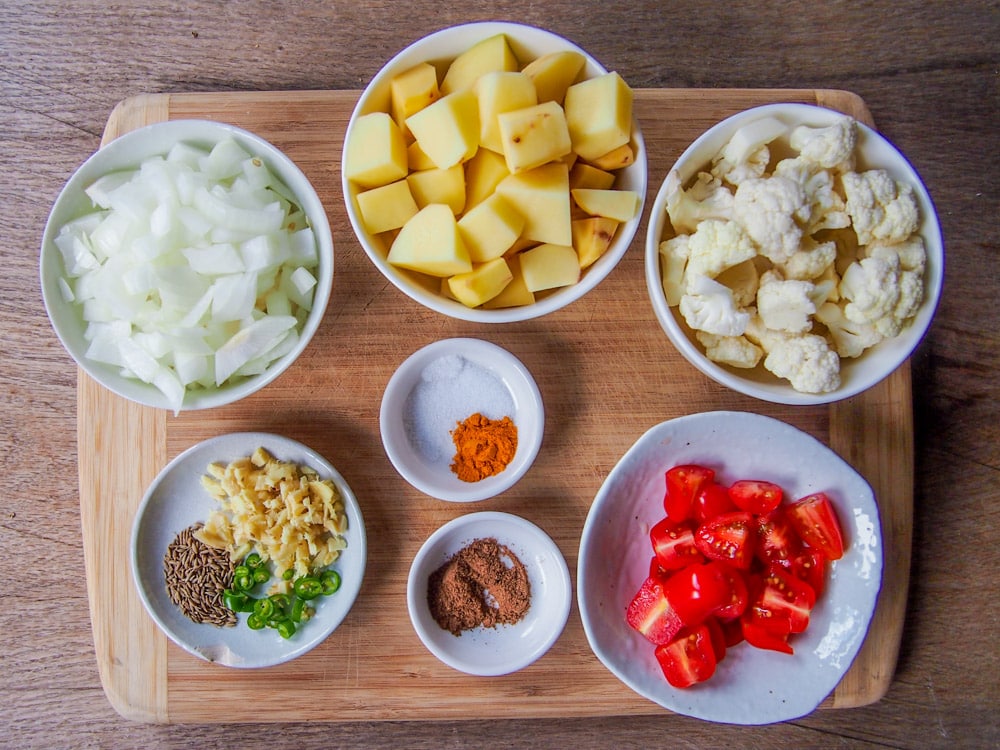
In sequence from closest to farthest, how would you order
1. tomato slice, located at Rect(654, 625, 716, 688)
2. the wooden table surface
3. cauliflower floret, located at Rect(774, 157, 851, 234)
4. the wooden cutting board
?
cauliflower floret, located at Rect(774, 157, 851, 234) → tomato slice, located at Rect(654, 625, 716, 688) → the wooden cutting board → the wooden table surface

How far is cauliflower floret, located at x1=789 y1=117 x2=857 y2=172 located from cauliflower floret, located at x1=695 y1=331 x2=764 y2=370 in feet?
1.14

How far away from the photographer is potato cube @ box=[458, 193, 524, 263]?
1272mm

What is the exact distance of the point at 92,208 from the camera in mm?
1418

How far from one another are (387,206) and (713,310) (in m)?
0.61

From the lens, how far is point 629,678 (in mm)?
1472

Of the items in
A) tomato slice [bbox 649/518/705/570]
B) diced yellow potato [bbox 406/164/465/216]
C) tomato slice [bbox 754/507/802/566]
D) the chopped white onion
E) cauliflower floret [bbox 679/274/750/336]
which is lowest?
tomato slice [bbox 649/518/705/570]

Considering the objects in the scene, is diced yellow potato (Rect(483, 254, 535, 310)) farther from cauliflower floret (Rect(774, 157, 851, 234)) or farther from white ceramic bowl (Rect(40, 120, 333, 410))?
cauliflower floret (Rect(774, 157, 851, 234))

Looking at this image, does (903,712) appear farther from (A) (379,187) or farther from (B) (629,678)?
(A) (379,187)

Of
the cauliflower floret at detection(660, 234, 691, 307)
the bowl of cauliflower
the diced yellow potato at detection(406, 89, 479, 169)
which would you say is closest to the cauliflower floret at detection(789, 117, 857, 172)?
the bowl of cauliflower

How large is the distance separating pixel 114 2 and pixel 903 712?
246 cm

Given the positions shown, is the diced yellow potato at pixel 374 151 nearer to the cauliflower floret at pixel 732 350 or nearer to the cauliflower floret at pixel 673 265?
the cauliflower floret at pixel 673 265

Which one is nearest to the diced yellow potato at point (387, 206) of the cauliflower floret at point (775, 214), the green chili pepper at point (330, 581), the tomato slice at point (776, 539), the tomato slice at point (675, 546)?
the cauliflower floret at point (775, 214)

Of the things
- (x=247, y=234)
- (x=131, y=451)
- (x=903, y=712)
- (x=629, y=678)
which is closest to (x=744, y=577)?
(x=629, y=678)

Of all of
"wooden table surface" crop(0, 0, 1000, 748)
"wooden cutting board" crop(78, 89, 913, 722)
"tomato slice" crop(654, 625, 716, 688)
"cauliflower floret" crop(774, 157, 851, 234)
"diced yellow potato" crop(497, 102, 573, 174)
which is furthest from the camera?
"wooden table surface" crop(0, 0, 1000, 748)
